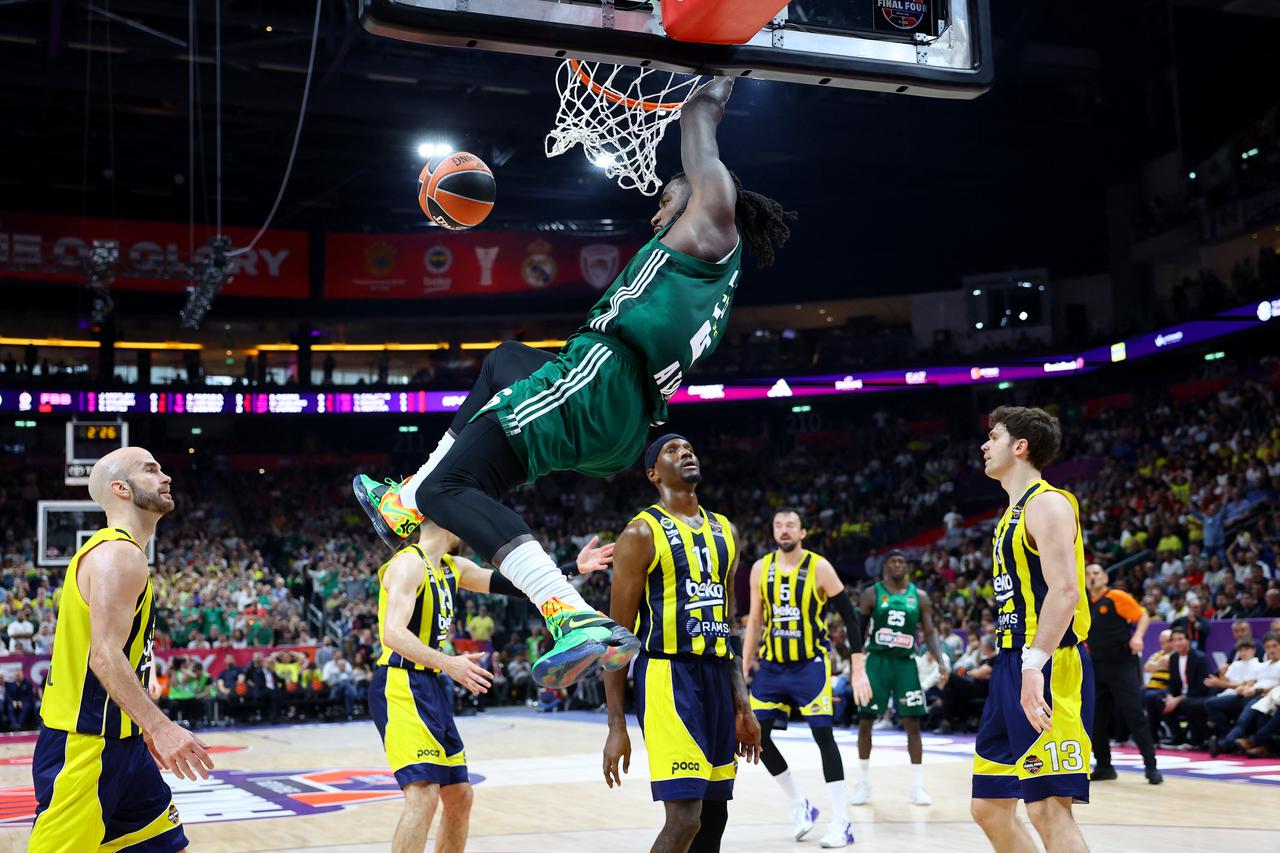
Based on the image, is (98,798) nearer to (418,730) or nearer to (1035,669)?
(418,730)

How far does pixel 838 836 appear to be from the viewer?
24.9 feet

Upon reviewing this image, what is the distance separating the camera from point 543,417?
3531 millimetres

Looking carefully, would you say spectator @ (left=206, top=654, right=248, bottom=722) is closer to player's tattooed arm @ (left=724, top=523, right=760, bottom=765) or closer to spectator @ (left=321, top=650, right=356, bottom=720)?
spectator @ (left=321, top=650, right=356, bottom=720)

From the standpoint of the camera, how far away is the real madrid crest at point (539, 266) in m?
32.6

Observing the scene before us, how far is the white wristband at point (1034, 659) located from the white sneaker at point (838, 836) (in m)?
3.03

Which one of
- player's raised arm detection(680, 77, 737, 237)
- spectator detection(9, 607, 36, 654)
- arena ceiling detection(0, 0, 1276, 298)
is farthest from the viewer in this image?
arena ceiling detection(0, 0, 1276, 298)

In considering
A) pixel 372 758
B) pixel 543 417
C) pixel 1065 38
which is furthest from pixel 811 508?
pixel 543 417

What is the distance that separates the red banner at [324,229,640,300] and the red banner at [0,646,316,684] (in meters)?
14.4

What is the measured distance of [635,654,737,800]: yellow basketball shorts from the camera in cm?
534

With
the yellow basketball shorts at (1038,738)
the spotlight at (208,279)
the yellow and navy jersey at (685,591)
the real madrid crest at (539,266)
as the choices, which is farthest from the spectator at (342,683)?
the yellow basketball shorts at (1038,738)

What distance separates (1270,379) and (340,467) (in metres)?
23.3

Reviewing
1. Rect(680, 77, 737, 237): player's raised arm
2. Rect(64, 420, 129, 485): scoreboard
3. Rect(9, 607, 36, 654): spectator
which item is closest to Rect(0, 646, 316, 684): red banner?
Rect(9, 607, 36, 654): spectator

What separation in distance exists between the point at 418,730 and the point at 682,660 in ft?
4.56

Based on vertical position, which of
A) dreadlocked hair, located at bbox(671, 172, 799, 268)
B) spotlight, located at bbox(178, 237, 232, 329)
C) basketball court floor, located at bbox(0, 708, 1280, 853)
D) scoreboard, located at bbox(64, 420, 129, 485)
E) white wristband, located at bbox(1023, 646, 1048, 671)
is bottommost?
basketball court floor, located at bbox(0, 708, 1280, 853)
